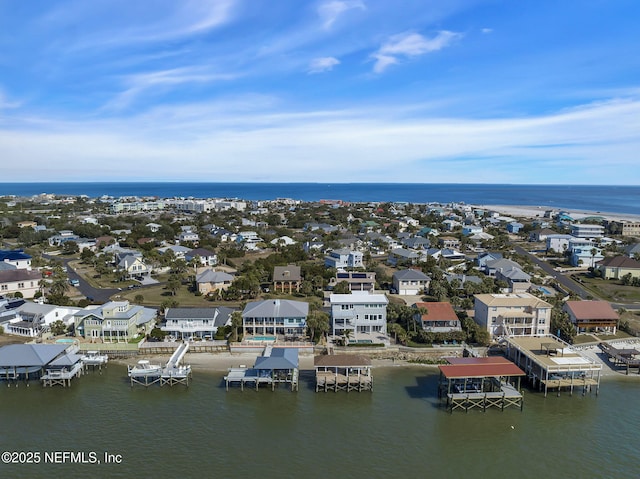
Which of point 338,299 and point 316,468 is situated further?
point 338,299

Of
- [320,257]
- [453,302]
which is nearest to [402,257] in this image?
[320,257]

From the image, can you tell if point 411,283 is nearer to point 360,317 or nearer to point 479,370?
point 360,317

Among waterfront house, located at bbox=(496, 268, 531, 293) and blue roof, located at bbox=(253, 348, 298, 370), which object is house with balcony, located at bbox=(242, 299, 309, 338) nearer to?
blue roof, located at bbox=(253, 348, 298, 370)

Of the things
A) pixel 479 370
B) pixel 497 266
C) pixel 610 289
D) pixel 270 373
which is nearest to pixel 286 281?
pixel 270 373

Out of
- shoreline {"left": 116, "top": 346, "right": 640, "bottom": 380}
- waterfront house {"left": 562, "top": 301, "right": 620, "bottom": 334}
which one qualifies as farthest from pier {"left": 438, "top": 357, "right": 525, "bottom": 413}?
waterfront house {"left": 562, "top": 301, "right": 620, "bottom": 334}

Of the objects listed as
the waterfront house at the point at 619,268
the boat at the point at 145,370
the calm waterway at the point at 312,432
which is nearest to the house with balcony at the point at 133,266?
the boat at the point at 145,370

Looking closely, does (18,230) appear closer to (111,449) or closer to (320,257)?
(320,257)
